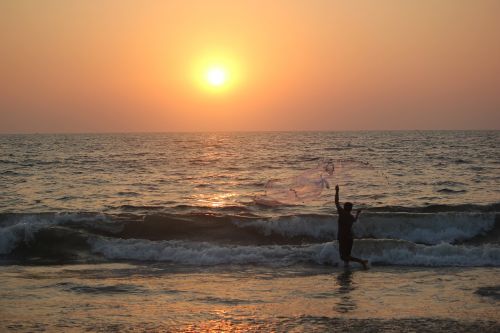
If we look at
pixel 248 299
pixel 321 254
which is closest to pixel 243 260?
pixel 321 254

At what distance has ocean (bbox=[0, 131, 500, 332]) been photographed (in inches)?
376

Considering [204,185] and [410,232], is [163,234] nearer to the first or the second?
[410,232]

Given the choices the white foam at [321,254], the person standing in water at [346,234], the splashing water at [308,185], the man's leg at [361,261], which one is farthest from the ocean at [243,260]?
the splashing water at [308,185]

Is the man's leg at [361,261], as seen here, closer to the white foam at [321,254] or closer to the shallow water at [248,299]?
the shallow water at [248,299]

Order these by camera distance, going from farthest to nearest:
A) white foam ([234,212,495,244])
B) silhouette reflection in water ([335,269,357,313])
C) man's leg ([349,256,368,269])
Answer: white foam ([234,212,495,244]) < man's leg ([349,256,368,269]) < silhouette reflection in water ([335,269,357,313])

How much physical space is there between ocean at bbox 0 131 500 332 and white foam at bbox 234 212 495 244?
0.05 m

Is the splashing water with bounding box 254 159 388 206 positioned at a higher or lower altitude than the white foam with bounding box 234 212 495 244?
higher

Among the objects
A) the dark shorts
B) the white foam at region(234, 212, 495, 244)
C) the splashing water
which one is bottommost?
the white foam at region(234, 212, 495, 244)

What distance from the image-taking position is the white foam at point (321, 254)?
47.9ft

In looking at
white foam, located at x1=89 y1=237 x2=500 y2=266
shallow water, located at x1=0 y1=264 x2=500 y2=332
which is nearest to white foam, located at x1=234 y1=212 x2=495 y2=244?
white foam, located at x1=89 y1=237 x2=500 y2=266

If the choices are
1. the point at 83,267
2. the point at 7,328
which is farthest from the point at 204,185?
the point at 7,328

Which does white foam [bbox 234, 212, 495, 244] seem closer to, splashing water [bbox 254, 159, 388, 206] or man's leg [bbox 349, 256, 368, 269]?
splashing water [bbox 254, 159, 388, 206]

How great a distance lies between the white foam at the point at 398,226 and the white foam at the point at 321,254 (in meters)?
4.44

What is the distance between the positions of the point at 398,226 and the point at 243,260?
750cm
